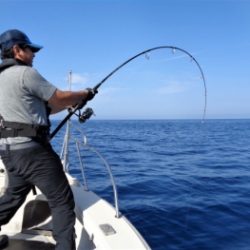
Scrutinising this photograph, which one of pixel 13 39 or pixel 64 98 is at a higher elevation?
pixel 13 39

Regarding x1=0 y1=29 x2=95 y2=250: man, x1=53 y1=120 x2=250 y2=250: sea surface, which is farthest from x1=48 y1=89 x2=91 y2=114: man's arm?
x1=53 y1=120 x2=250 y2=250: sea surface

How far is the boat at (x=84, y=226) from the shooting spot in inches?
115

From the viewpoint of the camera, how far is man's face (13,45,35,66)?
280cm

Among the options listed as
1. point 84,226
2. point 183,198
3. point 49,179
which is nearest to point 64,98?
point 49,179

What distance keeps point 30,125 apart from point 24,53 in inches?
23.0

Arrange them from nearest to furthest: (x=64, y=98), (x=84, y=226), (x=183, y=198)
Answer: (x=64, y=98)
(x=84, y=226)
(x=183, y=198)

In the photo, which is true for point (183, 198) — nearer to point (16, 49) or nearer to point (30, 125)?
point (30, 125)

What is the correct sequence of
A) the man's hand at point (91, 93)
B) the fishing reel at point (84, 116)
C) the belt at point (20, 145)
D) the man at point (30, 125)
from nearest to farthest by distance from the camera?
the man at point (30, 125), the belt at point (20, 145), the man's hand at point (91, 93), the fishing reel at point (84, 116)

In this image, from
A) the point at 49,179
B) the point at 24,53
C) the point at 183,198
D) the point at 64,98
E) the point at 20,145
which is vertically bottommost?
the point at 183,198

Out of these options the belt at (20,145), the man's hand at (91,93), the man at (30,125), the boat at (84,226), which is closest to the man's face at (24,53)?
the man at (30,125)

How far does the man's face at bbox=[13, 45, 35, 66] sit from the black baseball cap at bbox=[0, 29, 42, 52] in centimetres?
3

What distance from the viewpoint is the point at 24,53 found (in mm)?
2822

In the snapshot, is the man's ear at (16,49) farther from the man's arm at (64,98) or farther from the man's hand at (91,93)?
the man's hand at (91,93)

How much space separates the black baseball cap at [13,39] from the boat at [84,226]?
1430 mm
